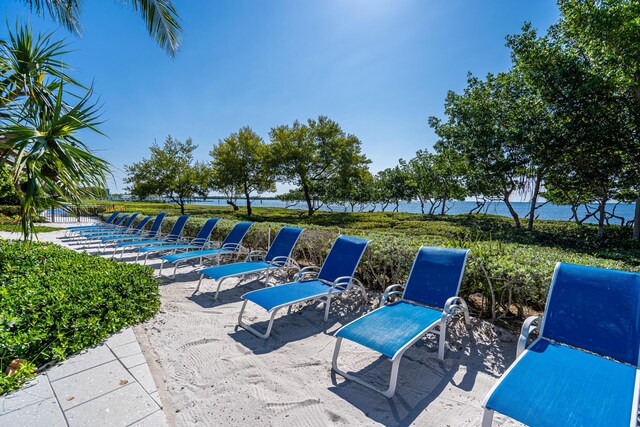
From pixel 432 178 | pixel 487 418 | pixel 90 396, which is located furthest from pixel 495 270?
pixel 432 178

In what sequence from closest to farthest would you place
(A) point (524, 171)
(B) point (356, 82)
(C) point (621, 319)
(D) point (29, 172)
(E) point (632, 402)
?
(E) point (632, 402) < (C) point (621, 319) < (D) point (29, 172) < (B) point (356, 82) < (A) point (524, 171)

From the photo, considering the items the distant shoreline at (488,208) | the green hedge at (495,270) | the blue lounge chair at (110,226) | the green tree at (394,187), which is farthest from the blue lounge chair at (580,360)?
the green tree at (394,187)

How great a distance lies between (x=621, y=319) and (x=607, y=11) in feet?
38.4

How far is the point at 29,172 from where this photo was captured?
11.9 ft

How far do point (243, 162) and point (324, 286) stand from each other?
71.2 ft

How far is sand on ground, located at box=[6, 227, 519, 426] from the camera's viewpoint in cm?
226

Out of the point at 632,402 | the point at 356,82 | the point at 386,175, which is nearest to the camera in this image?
the point at 632,402

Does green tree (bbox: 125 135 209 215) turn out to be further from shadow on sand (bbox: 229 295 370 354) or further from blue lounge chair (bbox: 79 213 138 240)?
shadow on sand (bbox: 229 295 370 354)

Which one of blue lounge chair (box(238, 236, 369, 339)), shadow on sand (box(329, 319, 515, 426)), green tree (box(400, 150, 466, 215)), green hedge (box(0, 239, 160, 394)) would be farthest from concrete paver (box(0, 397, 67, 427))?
green tree (box(400, 150, 466, 215))

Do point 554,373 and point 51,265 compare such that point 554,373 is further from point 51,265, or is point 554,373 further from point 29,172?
point 51,265

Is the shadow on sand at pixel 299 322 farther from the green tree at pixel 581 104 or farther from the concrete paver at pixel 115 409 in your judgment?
the green tree at pixel 581 104

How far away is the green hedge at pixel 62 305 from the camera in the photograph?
2.55m

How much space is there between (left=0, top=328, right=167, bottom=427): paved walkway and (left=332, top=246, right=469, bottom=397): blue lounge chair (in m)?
1.74

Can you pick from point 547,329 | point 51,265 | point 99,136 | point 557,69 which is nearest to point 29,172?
point 99,136
